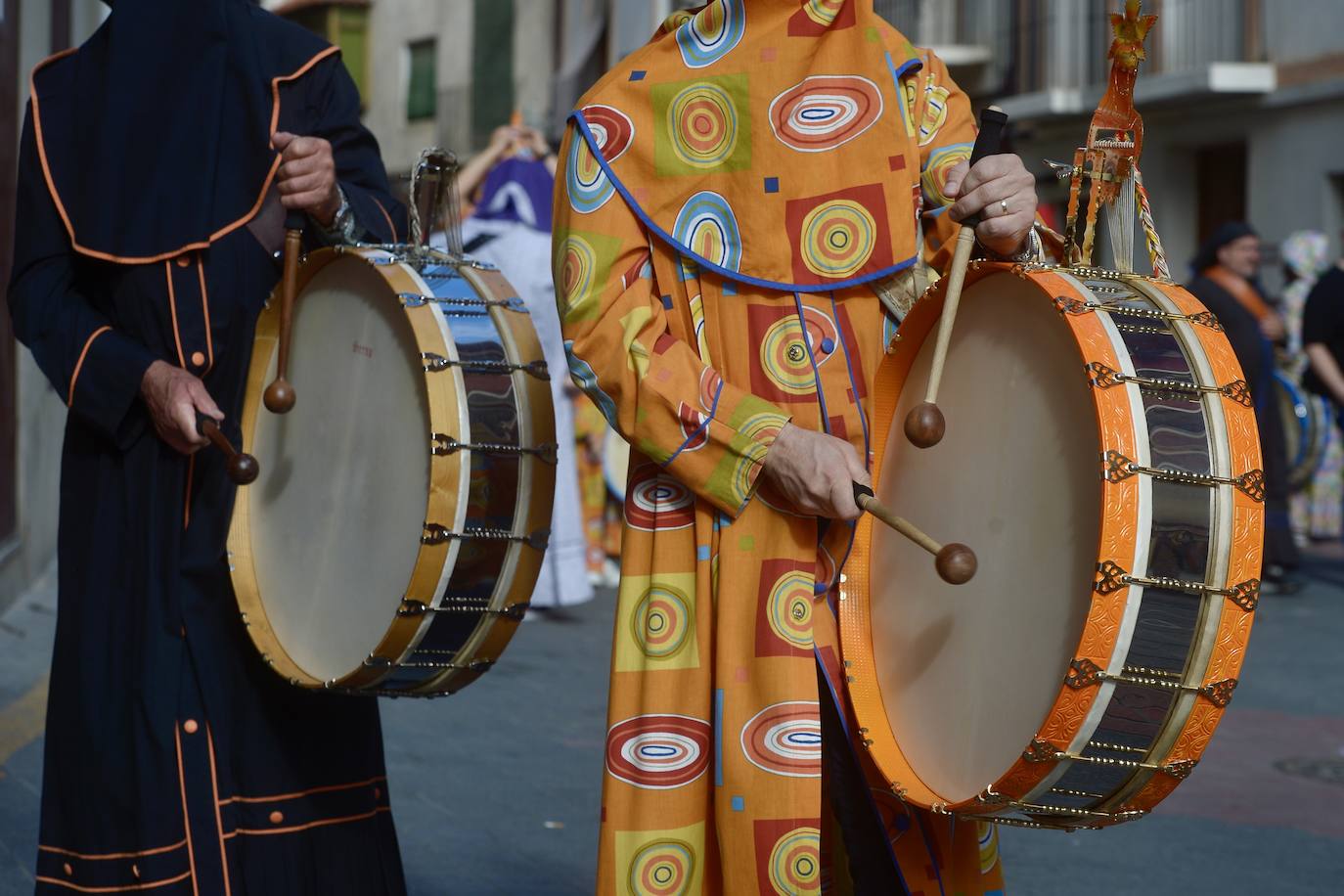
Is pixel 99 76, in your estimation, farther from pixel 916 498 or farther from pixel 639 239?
pixel 916 498

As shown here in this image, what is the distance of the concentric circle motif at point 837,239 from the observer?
2.57 m

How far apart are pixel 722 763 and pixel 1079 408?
27.0 inches

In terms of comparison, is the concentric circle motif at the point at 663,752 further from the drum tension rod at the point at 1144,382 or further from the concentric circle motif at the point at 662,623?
the drum tension rod at the point at 1144,382

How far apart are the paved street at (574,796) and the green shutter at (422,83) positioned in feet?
97.9

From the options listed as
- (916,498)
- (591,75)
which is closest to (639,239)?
(916,498)

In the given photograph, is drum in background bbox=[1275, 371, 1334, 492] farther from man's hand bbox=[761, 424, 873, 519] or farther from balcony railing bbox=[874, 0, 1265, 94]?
man's hand bbox=[761, 424, 873, 519]

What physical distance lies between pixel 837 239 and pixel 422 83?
116 ft

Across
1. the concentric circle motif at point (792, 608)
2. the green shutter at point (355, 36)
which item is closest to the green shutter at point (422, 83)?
the green shutter at point (355, 36)

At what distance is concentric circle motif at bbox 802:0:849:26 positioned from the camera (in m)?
2.57

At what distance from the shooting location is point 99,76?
A: 131 inches

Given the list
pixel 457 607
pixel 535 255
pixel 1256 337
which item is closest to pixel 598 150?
pixel 457 607

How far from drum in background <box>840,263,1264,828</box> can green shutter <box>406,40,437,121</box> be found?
34546 millimetres

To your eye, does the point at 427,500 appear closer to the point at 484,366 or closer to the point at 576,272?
the point at 484,366

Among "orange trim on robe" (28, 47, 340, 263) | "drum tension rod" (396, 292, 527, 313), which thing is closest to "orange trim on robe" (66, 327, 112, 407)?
"orange trim on robe" (28, 47, 340, 263)
